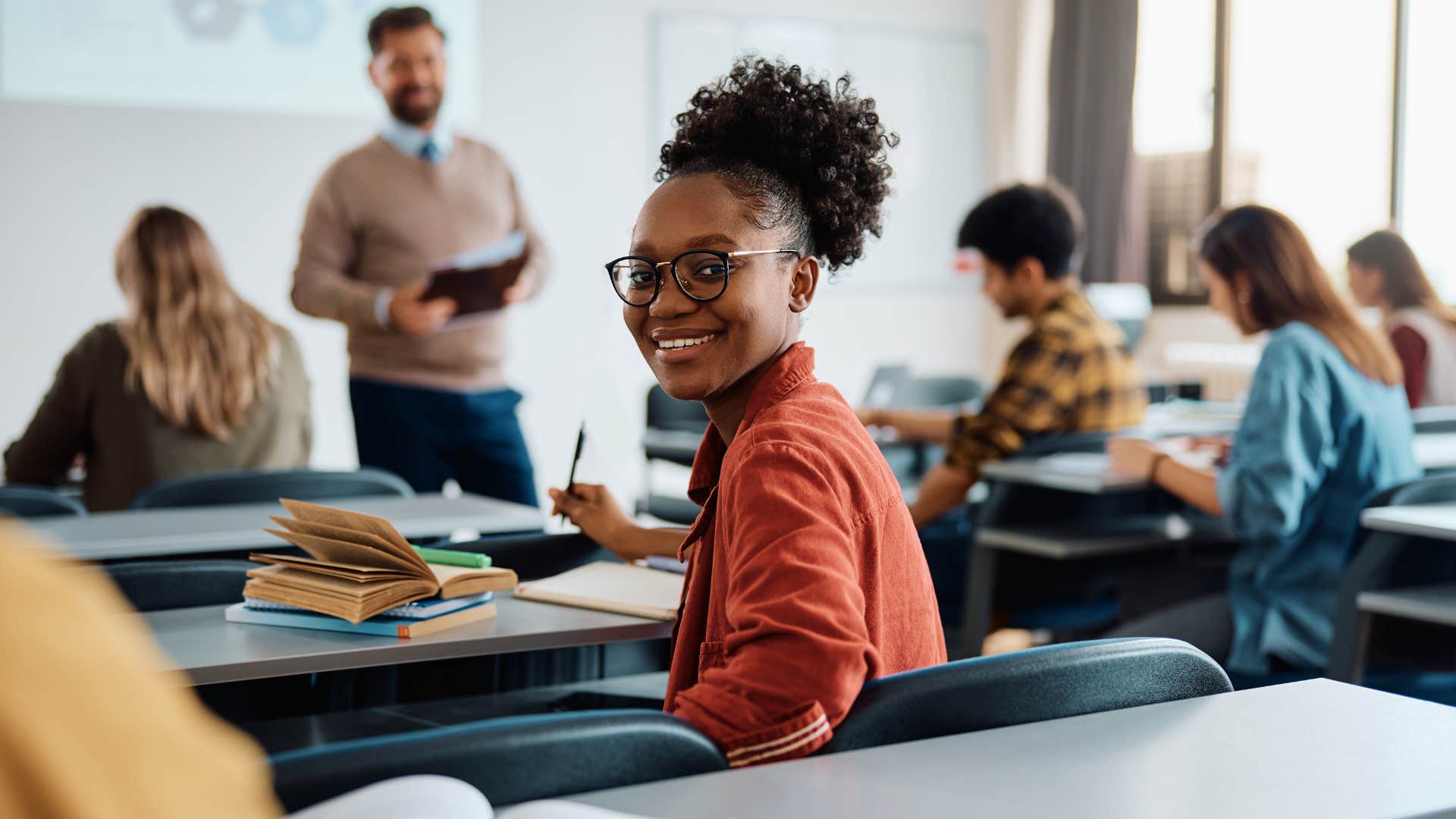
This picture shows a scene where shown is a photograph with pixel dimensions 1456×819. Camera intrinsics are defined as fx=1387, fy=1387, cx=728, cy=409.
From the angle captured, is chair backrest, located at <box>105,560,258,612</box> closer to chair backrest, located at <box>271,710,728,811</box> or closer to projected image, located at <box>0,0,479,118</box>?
chair backrest, located at <box>271,710,728,811</box>

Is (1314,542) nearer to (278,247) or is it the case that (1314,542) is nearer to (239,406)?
(239,406)

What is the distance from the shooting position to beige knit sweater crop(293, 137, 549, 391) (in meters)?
3.45

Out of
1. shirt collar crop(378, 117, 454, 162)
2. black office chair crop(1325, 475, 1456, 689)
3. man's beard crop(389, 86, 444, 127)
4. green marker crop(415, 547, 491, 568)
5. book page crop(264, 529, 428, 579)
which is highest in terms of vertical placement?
man's beard crop(389, 86, 444, 127)

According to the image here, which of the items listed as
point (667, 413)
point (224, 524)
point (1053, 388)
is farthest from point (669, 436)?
point (224, 524)

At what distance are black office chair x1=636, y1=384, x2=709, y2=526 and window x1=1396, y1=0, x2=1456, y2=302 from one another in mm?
3369

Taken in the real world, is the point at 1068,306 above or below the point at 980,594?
above

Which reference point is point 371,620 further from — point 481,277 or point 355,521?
point 481,277

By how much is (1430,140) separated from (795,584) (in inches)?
237

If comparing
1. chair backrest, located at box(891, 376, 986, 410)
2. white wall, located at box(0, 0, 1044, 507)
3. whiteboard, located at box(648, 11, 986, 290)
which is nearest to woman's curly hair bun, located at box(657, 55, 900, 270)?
white wall, located at box(0, 0, 1044, 507)

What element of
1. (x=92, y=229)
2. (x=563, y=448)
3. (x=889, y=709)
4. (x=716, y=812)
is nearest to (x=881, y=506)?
(x=889, y=709)

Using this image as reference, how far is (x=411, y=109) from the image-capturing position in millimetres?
3580

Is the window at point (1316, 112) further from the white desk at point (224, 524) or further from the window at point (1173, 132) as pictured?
the white desk at point (224, 524)

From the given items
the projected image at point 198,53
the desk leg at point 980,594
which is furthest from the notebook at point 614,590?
the projected image at point 198,53

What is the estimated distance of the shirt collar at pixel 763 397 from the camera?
1311 millimetres
